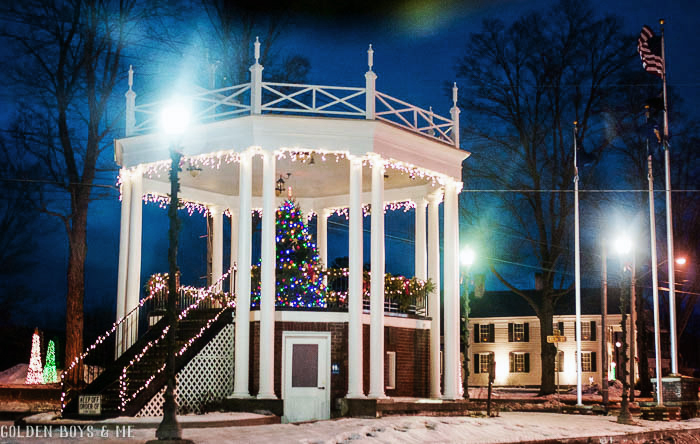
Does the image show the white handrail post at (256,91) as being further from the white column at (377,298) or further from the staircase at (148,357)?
the staircase at (148,357)

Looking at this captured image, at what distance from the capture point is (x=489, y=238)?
147 feet

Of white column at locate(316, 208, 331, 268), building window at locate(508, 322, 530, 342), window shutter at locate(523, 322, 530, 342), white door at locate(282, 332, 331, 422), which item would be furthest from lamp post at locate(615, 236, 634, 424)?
building window at locate(508, 322, 530, 342)

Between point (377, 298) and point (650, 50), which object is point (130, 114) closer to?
point (377, 298)

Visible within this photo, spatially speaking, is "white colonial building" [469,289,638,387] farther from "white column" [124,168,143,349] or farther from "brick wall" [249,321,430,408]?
"white column" [124,168,143,349]

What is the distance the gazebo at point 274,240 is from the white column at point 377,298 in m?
0.03

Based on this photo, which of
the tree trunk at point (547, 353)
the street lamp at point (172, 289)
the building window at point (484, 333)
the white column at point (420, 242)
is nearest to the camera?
→ the street lamp at point (172, 289)

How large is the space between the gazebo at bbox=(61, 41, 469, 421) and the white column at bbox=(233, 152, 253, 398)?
0.09ft

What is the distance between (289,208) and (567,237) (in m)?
23.0

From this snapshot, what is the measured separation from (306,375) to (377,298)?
2.92 metres

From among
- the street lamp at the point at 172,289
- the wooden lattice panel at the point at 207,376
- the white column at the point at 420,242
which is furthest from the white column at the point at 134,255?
the white column at the point at 420,242

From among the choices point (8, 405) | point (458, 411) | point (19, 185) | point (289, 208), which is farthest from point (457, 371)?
point (19, 185)

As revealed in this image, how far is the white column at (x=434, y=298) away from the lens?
28.1m

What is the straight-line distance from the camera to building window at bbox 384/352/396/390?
26.9 m

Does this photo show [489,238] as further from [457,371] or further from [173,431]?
[173,431]
